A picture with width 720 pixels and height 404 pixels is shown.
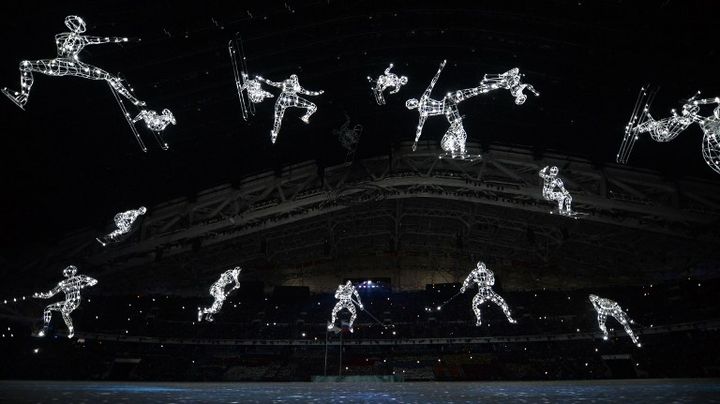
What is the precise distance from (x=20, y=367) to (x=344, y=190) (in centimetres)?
2502

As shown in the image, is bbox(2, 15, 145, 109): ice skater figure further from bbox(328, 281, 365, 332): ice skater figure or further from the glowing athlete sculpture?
bbox(328, 281, 365, 332): ice skater figure

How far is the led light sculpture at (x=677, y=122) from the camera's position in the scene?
8570 mm

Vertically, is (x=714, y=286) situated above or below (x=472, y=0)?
below

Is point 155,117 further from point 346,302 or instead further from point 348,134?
point 346,302

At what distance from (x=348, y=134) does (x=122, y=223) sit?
11152 mm

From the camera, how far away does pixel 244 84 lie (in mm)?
11242

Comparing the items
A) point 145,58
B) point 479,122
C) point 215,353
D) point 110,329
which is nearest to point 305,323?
point 215,353

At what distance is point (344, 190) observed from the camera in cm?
1917

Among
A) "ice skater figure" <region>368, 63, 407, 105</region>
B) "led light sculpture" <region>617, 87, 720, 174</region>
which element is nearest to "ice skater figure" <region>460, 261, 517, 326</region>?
"led light sculpture" <region>617, 87, 720, 174</region>

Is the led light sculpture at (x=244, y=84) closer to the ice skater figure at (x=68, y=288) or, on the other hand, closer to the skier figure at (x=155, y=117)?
the skier figure at (x=155, y=117)

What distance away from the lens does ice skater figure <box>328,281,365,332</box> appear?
20922 mm

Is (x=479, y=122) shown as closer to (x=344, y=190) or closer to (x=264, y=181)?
(x=344, y=190)

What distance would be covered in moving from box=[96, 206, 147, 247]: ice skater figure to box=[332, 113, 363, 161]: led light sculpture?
8.21 m

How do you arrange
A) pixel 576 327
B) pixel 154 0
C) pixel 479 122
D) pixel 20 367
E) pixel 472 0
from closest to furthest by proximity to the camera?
1. pixel 154 0
2. pixel 472 0
3. pixel 479 122
4. pixel 20 367
5. pixel 576 327
